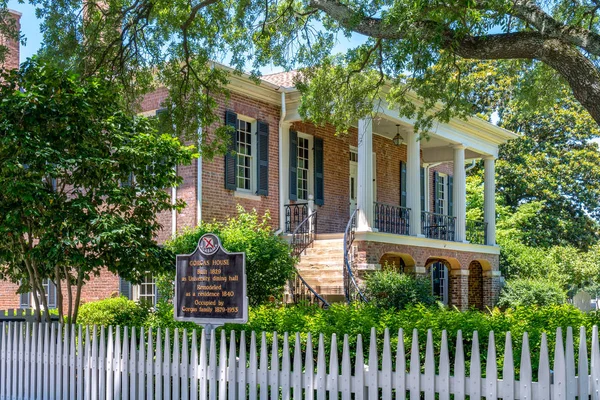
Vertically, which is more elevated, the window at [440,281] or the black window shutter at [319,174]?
the black window shutter at [319,174]

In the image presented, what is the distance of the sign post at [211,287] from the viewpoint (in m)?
8.01

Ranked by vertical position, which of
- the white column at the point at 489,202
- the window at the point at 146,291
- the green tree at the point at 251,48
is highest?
the green tree at the point at 251,48

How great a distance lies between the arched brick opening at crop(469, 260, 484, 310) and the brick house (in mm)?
34

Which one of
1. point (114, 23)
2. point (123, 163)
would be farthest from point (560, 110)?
point (123, 163)

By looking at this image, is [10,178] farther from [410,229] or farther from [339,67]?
[410,229]

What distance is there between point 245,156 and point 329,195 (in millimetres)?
3691

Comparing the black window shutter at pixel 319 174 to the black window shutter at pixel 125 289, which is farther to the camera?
the black window shutter at pixel 319 174

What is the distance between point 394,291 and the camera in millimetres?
17328

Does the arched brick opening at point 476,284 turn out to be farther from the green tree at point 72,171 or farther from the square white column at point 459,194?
the green tree at point 72,171

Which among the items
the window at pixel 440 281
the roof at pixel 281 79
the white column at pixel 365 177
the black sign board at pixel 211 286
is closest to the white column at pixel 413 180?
the white column at pixel 365 177

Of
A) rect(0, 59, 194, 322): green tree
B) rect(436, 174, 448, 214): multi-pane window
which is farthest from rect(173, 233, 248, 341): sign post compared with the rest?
rect(436, 174, 448, 214): multi-pane window

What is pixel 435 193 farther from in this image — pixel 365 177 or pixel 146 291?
pixel 146 291

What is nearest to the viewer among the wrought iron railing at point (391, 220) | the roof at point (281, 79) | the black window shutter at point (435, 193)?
the wrought iron railing at point (391, 220)

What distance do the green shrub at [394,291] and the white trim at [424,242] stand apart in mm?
1215
